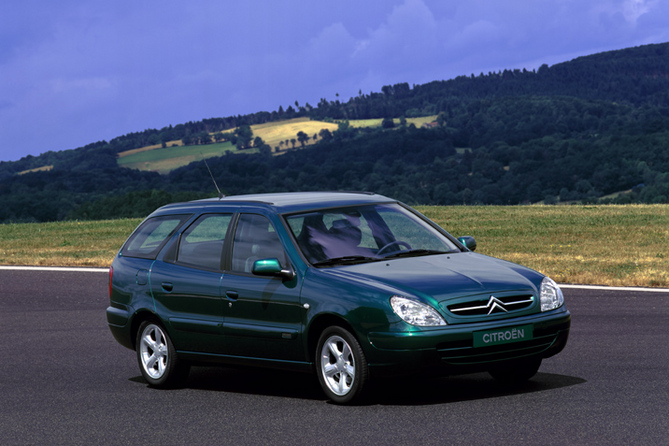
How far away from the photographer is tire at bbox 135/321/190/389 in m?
8.46

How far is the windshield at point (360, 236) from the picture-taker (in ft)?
25.2

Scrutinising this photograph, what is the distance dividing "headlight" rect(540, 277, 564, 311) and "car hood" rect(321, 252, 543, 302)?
8 centimetres

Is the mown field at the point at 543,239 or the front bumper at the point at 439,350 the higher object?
the front bumper at the point at 439,350

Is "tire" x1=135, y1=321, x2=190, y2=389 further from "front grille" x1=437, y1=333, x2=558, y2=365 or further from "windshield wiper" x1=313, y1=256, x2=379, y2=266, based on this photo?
"front grille" x1=437, y1=333, x2=558, y2=365

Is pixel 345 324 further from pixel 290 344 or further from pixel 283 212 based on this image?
pixel 283 212

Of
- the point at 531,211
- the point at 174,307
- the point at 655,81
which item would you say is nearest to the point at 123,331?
the point at 174,307

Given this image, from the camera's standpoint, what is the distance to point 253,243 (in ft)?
26.5

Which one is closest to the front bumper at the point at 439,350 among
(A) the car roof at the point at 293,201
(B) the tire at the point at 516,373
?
(B) the tire at the point at 516,373

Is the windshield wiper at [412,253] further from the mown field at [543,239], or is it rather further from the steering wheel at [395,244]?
the mown field at [543,239]

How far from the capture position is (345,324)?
7109 mm

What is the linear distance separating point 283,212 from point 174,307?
4.40ft

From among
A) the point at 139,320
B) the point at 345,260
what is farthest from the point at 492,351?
the point at 139,320

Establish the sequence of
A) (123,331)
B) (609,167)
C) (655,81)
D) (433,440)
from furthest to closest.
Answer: (655,81), (609,167), (123,331), (433,440)

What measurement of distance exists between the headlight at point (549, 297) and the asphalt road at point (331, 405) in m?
0.66
